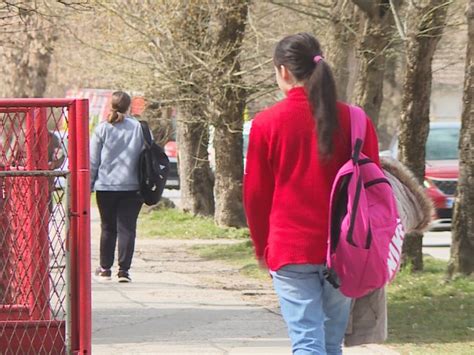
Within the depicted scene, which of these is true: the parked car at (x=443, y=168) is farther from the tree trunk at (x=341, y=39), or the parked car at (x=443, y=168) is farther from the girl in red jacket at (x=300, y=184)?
the girl in red jacket at (x=300, y=184)

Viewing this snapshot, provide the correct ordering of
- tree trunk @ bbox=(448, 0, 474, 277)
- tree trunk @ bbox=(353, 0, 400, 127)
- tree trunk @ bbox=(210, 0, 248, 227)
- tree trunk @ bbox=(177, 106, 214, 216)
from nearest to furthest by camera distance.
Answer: tree trunk @ bbox=(448, 0, 474, 277)
tree trunk @ bbox=(353, 0, 400, 127)
tree trunk @ bbox=(210, 0, 248, 227)
tree trunk @ bbox=(177, 106, 214, 216)

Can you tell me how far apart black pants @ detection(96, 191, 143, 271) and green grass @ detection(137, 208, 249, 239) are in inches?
219

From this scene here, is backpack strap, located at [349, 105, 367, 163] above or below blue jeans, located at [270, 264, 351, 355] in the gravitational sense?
above

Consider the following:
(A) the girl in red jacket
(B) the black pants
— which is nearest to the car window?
(B) the black pants

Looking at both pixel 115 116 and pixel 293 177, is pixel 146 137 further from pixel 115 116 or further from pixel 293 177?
pixel 293 177

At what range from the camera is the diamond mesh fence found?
6.09 metres

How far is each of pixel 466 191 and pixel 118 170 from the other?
291 centimetres

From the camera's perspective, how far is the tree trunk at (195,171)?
19031mm

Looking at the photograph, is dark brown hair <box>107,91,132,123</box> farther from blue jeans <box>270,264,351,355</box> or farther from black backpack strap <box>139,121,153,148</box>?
blue jeans <box>270,264,351,355</box>

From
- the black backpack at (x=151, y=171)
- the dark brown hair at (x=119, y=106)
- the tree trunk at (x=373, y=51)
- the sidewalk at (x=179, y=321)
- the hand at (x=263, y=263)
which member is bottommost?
the sidewalk at (x=179, y=321)

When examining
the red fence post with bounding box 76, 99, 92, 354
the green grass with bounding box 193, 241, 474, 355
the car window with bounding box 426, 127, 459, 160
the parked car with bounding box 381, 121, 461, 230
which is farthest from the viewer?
the car window with bounding box 426, 127, 459, 160

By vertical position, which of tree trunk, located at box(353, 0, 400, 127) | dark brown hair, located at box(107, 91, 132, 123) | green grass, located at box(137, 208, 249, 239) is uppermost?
tree trunk, located at box(353, 0, 400, 127)

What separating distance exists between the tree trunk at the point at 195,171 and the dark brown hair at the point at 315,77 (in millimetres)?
13814

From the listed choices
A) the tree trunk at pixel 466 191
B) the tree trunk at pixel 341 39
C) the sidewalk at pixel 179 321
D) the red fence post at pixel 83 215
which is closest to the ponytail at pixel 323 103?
the red fence post at pixel 83 215
